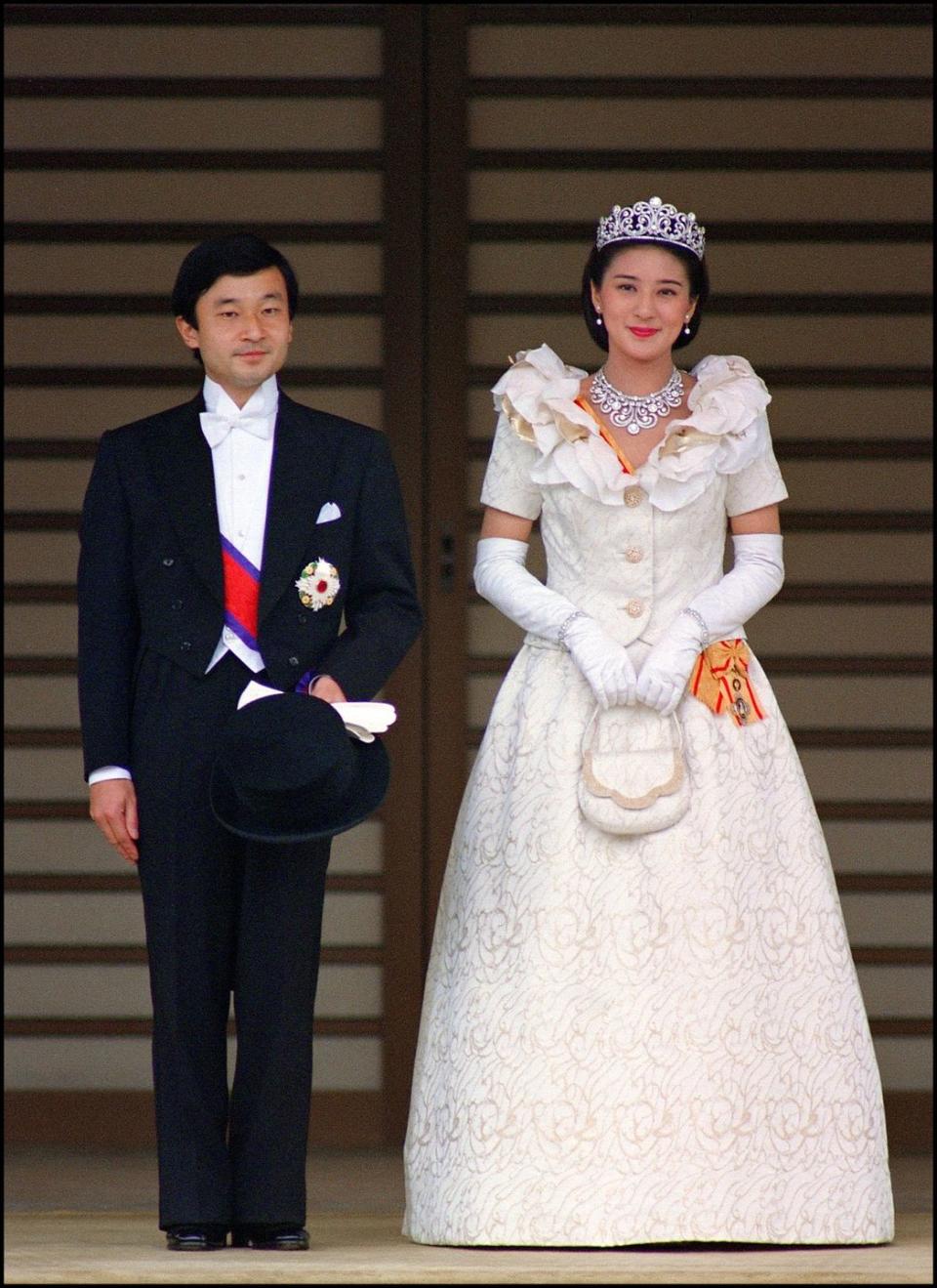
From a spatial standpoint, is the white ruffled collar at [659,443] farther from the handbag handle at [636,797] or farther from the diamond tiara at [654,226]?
the handbag handle at [636,797]

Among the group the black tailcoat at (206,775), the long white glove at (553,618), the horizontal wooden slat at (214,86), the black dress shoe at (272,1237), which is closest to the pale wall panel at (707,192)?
the horizontal wooden slat at (214,86)

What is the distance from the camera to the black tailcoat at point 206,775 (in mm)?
3658

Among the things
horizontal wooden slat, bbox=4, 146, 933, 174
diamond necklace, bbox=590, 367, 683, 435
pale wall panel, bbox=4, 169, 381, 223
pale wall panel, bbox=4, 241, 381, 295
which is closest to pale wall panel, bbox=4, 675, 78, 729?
pale wall panel, bbox=4, 241, 381, 295

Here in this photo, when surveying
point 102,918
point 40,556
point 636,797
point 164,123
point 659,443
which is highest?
point 164,123

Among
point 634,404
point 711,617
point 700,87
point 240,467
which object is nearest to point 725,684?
point 711,617

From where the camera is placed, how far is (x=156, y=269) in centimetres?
595

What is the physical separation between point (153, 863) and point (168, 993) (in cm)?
19

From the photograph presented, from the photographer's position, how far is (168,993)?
3.67 metres

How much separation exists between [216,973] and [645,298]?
1.24 metres

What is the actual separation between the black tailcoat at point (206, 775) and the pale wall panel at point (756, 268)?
2.25 meters

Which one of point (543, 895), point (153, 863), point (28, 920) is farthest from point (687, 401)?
point (28, 920)

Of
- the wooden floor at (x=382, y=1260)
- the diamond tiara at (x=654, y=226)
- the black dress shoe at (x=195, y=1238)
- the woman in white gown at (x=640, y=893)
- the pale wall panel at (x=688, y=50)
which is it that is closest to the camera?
the wooden floor at (x=382, y=1260)

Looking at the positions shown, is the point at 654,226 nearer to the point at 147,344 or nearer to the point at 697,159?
the point at 697,159

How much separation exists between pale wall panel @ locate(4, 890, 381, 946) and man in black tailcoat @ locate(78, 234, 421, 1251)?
7.21 feet
